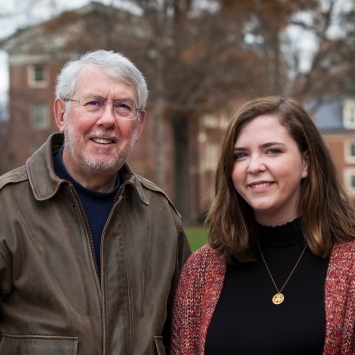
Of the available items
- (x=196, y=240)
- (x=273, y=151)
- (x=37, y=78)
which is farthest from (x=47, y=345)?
(x=37, y=78)

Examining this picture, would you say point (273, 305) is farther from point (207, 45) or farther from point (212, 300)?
point (207, 45)

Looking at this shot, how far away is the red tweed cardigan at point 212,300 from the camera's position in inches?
129

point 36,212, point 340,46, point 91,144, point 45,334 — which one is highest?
point 340,46

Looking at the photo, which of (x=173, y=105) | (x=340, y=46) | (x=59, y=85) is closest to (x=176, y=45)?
(x=173, y=105)

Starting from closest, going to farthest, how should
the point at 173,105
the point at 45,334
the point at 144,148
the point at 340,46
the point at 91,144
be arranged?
the point at 45,334 → the point at 91,144 → the point at 340,46 → the point at 173,105 → the point at 144,148

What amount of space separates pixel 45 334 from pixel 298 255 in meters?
1.29

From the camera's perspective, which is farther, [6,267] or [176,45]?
[176,45]

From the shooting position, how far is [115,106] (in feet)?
12.3

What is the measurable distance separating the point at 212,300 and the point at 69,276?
735 mm

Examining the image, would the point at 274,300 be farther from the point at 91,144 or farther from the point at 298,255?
the point at 91,144

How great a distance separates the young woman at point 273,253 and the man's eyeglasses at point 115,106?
514 mm

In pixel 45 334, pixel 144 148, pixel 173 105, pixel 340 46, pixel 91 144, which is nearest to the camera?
pixel 45 334

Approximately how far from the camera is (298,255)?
11.8ft

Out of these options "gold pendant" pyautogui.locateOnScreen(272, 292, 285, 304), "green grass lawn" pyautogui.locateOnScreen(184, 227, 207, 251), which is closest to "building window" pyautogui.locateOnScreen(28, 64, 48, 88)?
"green grass lawn" pyautogui.locateOnScreen(184, 227, 207, 251)
